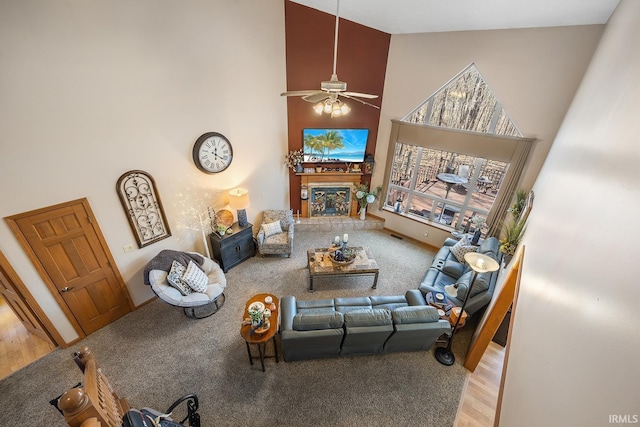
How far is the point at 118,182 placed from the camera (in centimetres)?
387

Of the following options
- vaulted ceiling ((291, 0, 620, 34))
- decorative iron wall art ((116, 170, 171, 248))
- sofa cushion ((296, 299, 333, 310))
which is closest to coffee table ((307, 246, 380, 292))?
sofa cushion ((296, 299, 333, 310))

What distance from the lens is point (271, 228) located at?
19.9 feet

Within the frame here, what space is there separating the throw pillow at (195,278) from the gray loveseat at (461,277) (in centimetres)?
376

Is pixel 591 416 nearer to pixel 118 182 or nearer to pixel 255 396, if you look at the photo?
pixel 255 396

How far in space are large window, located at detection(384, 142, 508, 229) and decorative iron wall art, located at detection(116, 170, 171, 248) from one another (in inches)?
206

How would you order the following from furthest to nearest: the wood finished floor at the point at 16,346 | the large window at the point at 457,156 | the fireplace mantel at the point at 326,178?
the fireplace mantel at the point at 326,178 < the large window at the point at 457,156 < the wood finished floor at the point at 16,346

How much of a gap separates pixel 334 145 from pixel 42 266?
5.55 metres

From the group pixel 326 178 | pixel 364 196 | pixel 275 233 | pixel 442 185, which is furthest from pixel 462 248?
pixel 275 233

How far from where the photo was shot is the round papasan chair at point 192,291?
4.04 meters

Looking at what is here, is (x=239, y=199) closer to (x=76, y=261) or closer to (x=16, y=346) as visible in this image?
(x=76, y=261)

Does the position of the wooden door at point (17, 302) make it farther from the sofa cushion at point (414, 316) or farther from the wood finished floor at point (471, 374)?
the sofa cushion at point (414, 316)

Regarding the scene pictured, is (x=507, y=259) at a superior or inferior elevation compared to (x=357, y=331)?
superior

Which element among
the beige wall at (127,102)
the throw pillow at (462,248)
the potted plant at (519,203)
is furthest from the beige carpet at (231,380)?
the potted plant at (519,203)

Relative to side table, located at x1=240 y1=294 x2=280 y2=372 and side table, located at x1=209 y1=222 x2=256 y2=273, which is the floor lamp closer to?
side table, located at x1=240 y1=294 x2=280 y2=372
